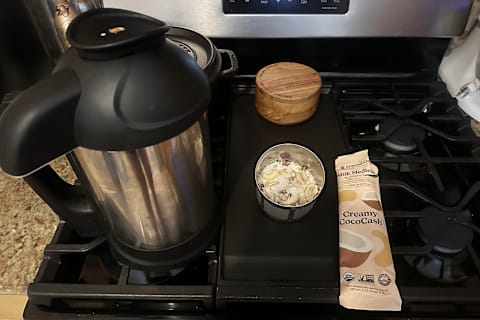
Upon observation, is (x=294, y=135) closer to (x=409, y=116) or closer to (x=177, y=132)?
(x=409, y=116)

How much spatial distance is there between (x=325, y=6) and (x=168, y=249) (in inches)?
18.1

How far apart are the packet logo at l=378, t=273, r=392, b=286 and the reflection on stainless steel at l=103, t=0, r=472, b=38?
1.35 feet

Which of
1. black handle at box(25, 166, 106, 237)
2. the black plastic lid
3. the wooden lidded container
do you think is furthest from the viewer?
the wooden lidded container

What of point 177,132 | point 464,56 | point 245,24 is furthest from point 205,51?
point 464,56

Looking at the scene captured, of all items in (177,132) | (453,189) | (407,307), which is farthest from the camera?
(453,189)

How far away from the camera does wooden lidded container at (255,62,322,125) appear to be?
68 cm

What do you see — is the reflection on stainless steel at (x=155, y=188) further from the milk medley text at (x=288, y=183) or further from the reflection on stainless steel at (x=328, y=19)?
the reflection on stainless steel at (x=328, y=19)

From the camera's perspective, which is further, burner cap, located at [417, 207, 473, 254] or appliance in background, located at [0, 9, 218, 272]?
burner cap, located at [417, 207, 473, 254]

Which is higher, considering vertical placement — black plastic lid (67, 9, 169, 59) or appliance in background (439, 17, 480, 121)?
black plastic lid (67, 9, 169, 59)

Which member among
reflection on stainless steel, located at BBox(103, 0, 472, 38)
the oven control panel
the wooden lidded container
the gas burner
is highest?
the oven control panel

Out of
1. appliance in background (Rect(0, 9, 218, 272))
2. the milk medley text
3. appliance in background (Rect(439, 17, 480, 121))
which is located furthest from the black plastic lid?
appliance in background (Rect(439, 17, 480, 121))

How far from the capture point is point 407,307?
19.8 inches

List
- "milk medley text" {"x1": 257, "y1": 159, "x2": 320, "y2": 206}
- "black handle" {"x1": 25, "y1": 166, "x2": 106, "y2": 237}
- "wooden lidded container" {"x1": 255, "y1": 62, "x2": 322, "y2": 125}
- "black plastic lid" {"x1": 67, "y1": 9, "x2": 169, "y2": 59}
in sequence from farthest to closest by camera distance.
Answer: "wooden lidded container" {"x1": 255, "y1": 62, "x2": 322, "y2": 125}, "milk medley text" {"x1": 257, "y1": 159, "x2": 320, "y2": 206}, "black handle" {"x1": 25, "y1": 166, "x2": 106, "y2": 237}, "black plastic lid" {"x1": 67, "y1": 9, "x2": 169, "y2": 59}

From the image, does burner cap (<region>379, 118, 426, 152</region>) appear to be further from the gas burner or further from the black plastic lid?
the black plastic lid
